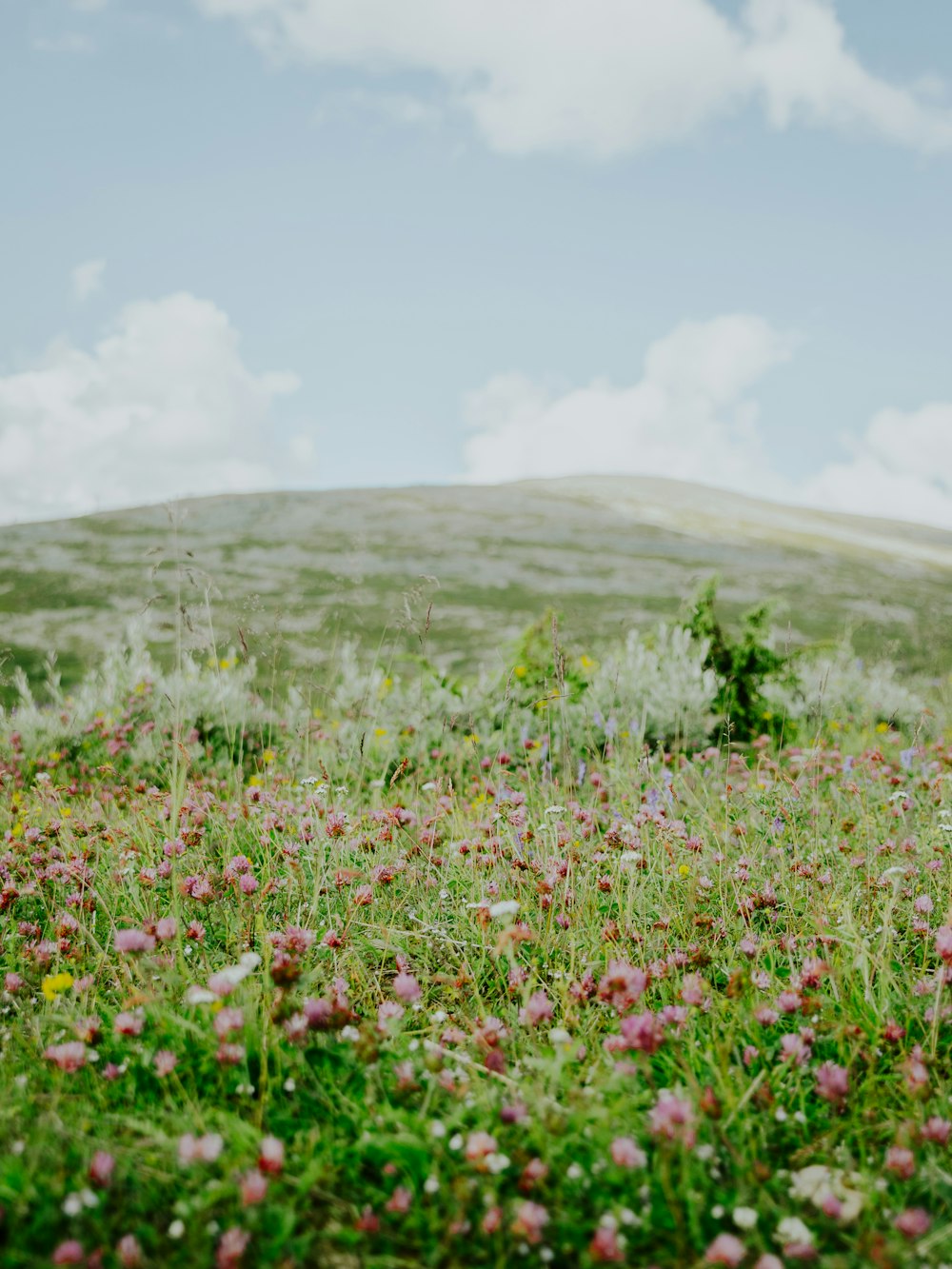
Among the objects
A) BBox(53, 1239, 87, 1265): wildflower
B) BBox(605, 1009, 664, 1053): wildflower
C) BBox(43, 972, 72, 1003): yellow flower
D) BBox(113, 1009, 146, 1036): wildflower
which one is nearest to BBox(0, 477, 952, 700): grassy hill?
BBox(43, 972, 72, 1003): yellow flower

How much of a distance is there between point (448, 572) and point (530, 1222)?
32497mm

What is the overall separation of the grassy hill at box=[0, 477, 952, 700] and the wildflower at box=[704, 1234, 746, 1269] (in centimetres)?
269

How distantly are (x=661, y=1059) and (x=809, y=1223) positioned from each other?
57cm

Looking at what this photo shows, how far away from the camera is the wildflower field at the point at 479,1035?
175 centimetres

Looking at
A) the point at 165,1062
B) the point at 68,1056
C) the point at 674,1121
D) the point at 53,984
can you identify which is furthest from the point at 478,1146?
the point at 53,984

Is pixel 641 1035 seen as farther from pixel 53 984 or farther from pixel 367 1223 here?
pixel 53 984

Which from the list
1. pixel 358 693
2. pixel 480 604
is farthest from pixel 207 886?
pixel 480 604

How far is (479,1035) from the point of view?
7.55 ft

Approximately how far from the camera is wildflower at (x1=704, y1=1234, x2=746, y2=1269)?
1.60 m

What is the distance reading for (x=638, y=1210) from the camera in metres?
1.82

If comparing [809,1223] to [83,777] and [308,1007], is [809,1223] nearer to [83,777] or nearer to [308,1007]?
[308,1007]

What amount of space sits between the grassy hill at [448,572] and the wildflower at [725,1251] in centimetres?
269

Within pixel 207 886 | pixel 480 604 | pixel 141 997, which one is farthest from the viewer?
pixel 480 604

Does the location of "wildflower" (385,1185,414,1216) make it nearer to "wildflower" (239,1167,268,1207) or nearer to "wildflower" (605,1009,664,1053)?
"wildflower" (239,1167,268,1207)
